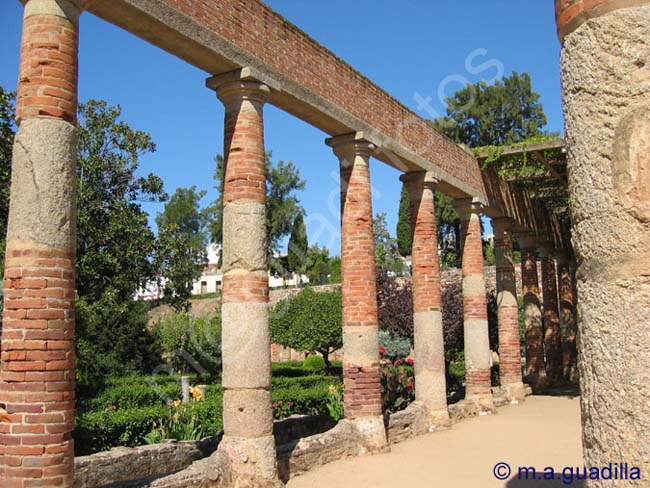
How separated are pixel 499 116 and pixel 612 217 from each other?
37.5m

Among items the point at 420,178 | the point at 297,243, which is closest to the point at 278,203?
the point at 297,243

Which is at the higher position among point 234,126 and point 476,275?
point 234,126

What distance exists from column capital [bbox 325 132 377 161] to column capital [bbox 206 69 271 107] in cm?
251

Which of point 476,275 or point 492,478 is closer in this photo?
point 492,478

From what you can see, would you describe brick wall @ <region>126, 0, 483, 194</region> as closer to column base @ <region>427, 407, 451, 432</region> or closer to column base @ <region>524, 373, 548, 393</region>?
column base @ <region>427, 407, 451, 432</region>

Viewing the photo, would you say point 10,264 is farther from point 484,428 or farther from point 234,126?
point 484,428

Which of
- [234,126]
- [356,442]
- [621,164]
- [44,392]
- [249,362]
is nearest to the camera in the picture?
[621,164]

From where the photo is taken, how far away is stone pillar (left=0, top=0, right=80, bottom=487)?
15.5 feet

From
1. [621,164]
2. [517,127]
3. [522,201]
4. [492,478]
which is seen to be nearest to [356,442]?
[492,478]

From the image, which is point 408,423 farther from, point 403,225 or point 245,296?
point 403,225

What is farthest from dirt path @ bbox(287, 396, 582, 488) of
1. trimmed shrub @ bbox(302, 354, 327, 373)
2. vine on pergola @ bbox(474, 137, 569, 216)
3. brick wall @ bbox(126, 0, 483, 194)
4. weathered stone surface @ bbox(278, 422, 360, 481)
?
trimmed shrub @ bbox(302, 354, 327, 373)

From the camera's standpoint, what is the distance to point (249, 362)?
719 cm

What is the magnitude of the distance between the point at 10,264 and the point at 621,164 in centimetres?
436

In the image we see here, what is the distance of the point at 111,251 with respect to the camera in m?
19.2
